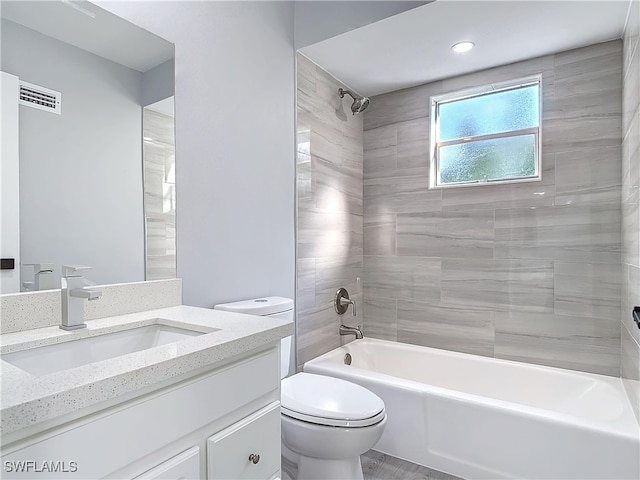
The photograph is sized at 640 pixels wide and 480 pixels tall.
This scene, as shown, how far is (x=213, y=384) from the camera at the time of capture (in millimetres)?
929

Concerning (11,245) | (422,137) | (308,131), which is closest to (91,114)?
(11,245)

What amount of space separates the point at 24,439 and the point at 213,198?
51.5 inches

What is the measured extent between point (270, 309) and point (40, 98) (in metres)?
1.20

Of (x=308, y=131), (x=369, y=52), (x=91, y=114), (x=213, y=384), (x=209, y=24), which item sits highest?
(x=369, y=52)

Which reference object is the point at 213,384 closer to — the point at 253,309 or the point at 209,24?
the point at 253,309

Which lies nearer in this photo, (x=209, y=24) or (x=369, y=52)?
(x=209, y=24)

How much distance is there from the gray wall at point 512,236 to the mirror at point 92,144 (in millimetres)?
1778

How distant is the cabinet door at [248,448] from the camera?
934 millimetres

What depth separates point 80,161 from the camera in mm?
1288

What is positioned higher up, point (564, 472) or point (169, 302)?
point (169, 302)

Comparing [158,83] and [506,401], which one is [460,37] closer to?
[158,83]

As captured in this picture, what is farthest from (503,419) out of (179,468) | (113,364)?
(113,364)

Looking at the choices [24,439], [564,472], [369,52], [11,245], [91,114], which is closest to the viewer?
[24,439]

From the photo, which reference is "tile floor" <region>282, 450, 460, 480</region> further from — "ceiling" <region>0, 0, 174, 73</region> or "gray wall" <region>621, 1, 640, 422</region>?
"ceiling" <region>0, 0, 174, 73</region>
